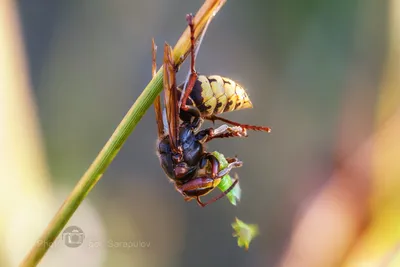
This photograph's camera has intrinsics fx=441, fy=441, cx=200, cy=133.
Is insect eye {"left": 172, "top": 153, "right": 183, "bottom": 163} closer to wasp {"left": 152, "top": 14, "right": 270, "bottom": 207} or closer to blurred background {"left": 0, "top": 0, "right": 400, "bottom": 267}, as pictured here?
wasp {"left": 152, "top": 14, "right": 270, "bottom": 207}

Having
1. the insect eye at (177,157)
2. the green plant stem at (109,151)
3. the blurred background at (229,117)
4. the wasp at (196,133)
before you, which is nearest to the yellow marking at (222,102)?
the wasp at (196,133)

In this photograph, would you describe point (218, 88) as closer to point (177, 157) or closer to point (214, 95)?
point (214, 95)

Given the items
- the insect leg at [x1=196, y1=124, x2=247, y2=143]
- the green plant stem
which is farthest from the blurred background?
the green plant stem

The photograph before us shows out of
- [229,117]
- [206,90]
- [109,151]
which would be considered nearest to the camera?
[109,151]

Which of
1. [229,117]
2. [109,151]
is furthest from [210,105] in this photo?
[229,117]

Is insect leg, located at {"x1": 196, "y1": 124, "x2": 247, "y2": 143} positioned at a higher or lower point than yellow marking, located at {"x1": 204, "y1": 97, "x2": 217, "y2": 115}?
lower

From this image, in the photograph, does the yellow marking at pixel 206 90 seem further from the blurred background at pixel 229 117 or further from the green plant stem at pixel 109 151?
the blurred background at pixel 229 117

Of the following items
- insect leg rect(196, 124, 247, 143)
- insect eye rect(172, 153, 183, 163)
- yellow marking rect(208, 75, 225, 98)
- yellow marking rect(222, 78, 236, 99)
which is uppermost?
yellow marking rect(222, 78, 236, 99)

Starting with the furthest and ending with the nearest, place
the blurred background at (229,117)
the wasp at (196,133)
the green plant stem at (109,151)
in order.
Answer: the blurred background at (229,117) → the wasp at (196,133) → the green plant stem at (109,151)
